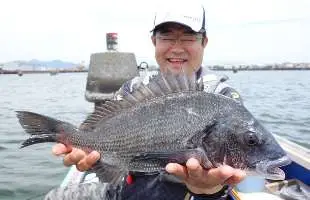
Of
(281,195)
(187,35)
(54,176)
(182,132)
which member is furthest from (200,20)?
(54,176)

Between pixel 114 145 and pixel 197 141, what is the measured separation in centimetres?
72

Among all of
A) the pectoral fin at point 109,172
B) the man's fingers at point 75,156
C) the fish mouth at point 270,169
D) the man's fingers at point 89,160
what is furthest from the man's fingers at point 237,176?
the man's fingers at point 75,156

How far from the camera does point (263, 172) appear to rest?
3.11 meters

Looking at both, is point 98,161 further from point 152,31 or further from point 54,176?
point 54,176

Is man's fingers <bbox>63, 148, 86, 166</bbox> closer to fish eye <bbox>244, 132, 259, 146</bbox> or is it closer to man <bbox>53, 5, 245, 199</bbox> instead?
man <bbox>53, 5, 245, 199</bbox>

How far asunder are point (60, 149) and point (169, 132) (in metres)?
0.97

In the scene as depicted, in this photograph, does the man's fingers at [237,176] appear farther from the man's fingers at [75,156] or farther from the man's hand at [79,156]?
the man's fingers at [75,156]

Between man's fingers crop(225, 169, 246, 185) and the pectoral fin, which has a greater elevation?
man's fingers crop(225, 169, 246, 185)

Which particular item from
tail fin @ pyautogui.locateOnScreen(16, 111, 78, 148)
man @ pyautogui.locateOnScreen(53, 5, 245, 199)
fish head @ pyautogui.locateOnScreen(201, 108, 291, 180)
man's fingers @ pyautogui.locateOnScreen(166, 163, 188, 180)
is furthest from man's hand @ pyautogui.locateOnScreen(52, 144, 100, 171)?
fish head @ pyautogui.locateOnScreen(201, 108, 291, 180)

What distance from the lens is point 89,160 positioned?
358 centimetres

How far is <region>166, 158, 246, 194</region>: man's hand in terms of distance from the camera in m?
3.12

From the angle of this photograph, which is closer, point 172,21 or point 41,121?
point 41,121

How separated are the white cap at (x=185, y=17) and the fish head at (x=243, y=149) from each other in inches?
54.6

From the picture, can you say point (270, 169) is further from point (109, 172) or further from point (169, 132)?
point (109, 172)
